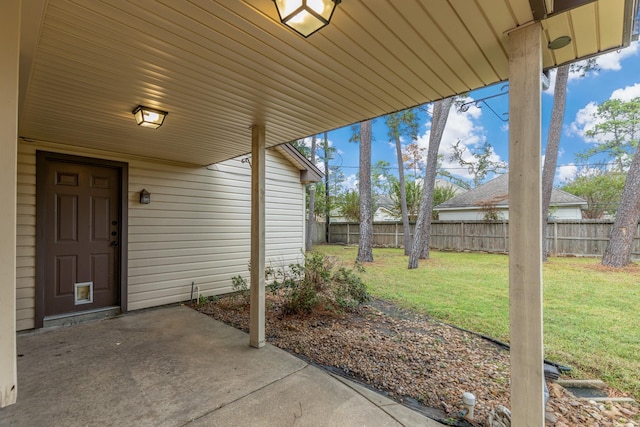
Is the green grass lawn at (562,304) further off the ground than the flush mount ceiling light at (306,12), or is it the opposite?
the flush mount ceiling light at (306,12)

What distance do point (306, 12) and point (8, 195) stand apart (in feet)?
4.70

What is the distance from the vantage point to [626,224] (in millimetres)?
7227

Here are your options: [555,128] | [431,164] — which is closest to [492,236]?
[555,128]

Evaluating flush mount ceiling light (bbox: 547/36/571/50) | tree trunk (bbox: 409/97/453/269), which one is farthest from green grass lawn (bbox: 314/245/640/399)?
flush mount ceiling light (bbox: 547/36/571/50)

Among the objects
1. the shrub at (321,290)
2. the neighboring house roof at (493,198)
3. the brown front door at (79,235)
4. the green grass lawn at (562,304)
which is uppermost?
the neighboring house roof at (493,198)

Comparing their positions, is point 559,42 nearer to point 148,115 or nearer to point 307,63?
point 307,63

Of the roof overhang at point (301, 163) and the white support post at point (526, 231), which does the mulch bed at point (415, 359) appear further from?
the roof overhang at point (301, 163)

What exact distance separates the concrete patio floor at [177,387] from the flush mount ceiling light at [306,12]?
7.90ft

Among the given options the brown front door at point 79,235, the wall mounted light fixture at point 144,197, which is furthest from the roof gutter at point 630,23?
the brown front door at point 79,235

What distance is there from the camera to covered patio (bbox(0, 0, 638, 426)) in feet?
4.58

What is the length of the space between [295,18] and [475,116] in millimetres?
26569

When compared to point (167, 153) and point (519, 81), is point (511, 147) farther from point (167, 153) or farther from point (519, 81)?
point (167, 153)

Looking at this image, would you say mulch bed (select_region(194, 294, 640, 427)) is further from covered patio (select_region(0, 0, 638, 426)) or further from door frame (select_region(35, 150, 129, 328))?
door frame (select_region(35, 150, 129, 328))

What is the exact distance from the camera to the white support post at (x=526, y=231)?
148 cm
